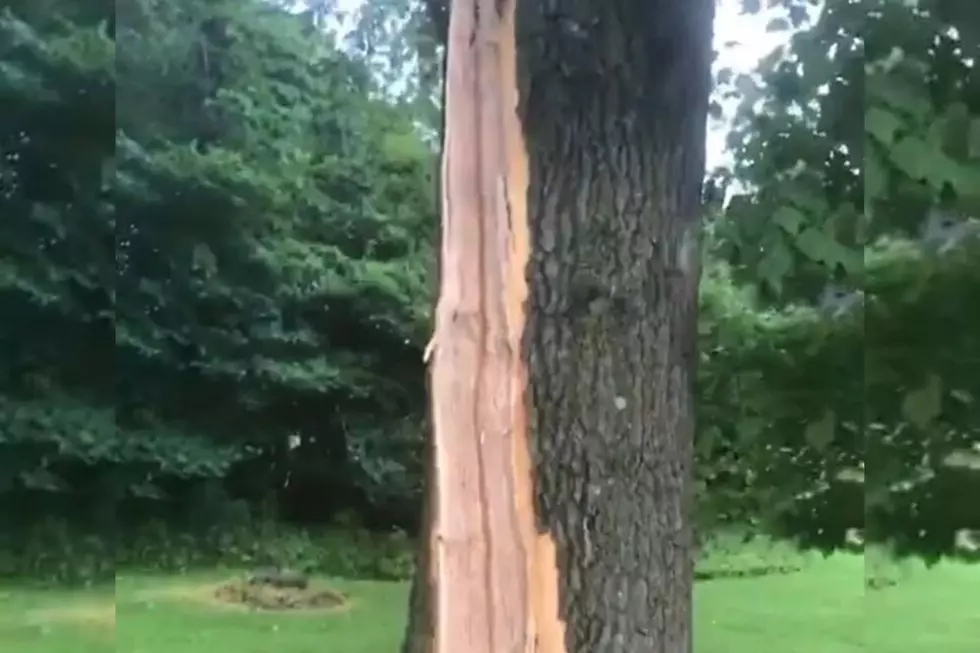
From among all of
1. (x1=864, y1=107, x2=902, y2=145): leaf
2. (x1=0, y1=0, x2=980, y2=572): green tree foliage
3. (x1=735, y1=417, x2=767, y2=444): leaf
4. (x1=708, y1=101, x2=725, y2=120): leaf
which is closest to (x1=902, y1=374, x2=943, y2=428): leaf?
(x1=0, y1=0, x2=980, y2=572): green tree foliage

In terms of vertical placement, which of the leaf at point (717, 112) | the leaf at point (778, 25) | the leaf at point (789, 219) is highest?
the leaf at point (778, 25)

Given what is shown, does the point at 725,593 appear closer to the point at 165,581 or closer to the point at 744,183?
the point at 744,183

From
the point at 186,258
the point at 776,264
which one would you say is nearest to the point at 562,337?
the point at 776,264

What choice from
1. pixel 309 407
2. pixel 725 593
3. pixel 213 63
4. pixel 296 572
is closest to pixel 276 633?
pixel 296 572

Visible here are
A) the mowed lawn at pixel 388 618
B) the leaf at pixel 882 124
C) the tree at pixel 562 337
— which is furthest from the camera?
the mowed lawn at pixel 388 618

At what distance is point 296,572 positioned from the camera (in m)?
1.75

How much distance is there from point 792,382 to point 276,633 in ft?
2.67

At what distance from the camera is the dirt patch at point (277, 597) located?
1742 millimetres

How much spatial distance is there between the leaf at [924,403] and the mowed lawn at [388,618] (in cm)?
21

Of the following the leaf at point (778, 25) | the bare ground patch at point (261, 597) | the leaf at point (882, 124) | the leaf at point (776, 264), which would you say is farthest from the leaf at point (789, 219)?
Result: the bare ground patch at point (261, 597)

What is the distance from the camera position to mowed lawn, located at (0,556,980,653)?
172cm

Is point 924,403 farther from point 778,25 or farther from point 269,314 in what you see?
point 269,314

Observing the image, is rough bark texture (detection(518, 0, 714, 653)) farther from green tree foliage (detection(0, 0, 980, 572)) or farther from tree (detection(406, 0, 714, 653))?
green tree foliage (detection(0, 0, 980, 572))

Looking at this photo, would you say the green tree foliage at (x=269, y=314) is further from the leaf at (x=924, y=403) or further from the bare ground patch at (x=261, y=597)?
the bare ground patch at (x=261, y=597)
